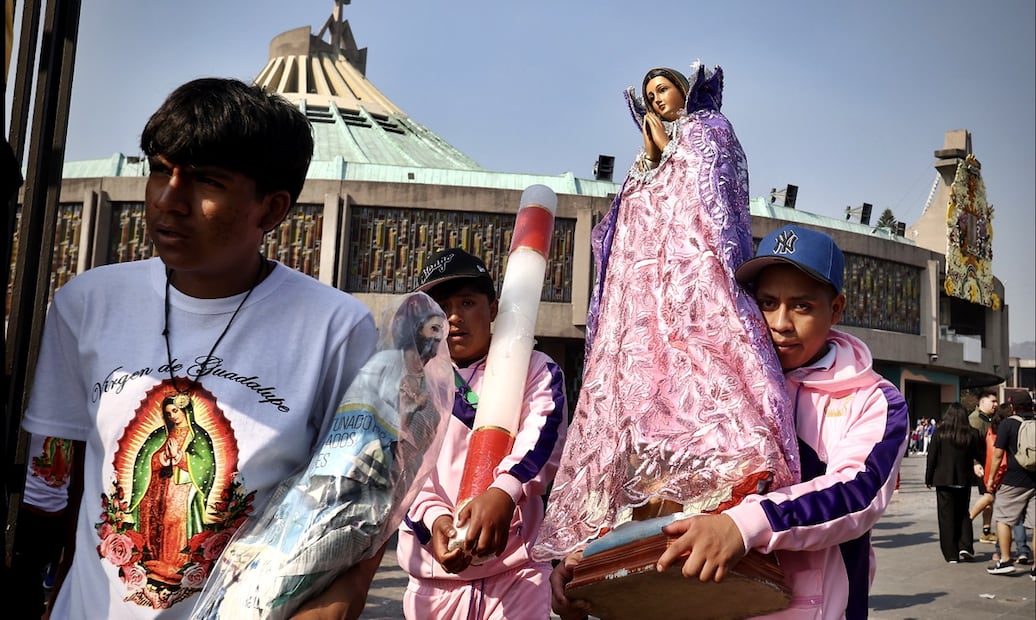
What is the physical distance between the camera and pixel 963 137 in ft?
113

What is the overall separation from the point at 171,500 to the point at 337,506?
1.13 ft

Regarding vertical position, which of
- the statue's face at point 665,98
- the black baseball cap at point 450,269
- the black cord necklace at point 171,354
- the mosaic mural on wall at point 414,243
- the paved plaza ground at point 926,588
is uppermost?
the mosaic mural on wall at point 414,243

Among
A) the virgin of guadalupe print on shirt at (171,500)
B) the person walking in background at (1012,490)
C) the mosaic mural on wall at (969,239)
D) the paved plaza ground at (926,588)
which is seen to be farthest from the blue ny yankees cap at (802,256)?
the mosaic mural on wall at (969,239)

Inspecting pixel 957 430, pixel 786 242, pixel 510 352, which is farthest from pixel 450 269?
pixel 957 430

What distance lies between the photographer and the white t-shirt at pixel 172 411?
1644mm

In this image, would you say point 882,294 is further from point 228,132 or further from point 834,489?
point 228,132

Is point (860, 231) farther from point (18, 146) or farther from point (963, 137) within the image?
point (18, 146)

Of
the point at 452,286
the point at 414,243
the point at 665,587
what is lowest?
the point at 665,587

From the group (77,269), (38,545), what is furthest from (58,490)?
(77,269)

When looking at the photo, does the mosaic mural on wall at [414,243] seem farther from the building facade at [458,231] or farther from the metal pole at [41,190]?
the metal pole at [41,190]

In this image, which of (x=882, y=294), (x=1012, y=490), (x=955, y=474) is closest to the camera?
(x=1012, y=490)

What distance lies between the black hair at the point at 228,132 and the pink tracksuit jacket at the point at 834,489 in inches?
49.0

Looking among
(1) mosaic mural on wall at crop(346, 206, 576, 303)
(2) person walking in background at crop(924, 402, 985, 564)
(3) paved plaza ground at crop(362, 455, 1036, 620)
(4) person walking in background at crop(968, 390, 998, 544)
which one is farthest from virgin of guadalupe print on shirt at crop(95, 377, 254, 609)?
(1) mosaic mural on wall at crop(346, 206, 576, 303)

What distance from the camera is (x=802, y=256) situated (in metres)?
2.37
